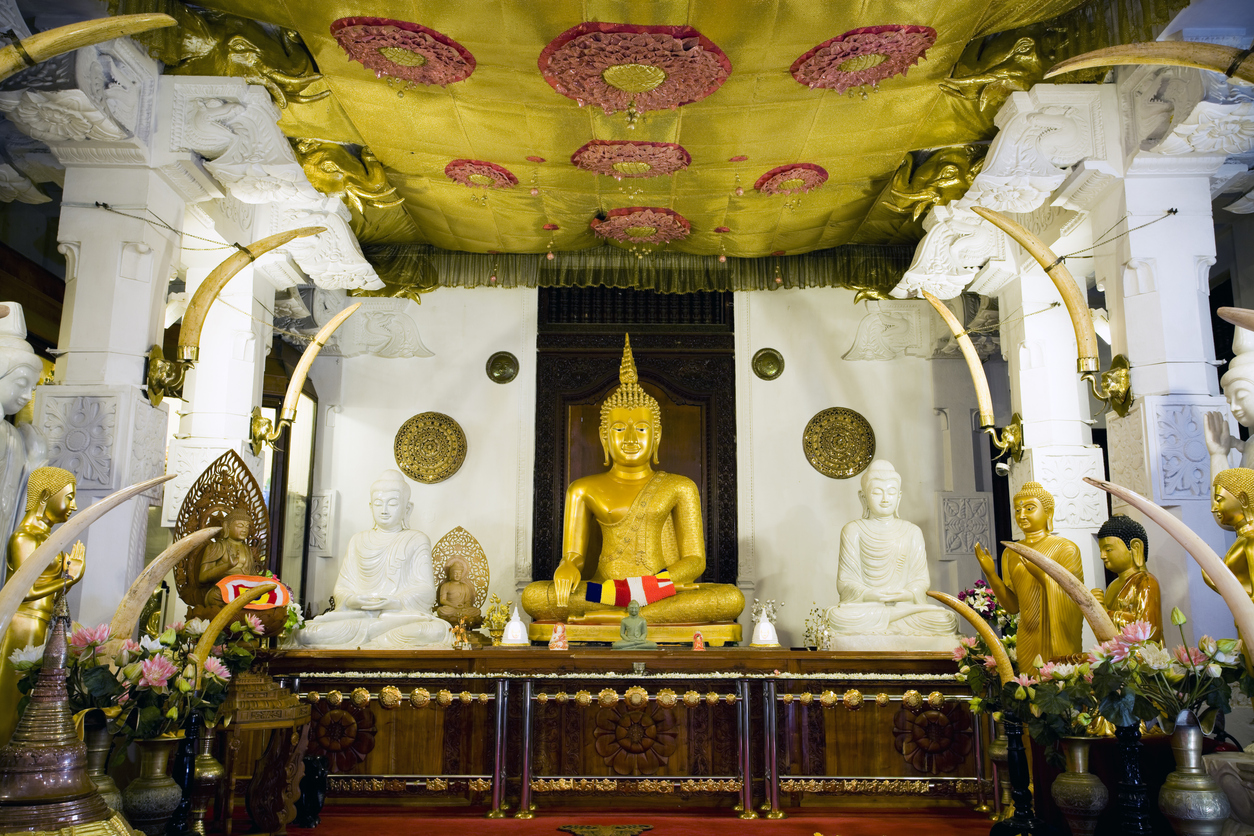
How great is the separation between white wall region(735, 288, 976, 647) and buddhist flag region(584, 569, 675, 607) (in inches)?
52.8

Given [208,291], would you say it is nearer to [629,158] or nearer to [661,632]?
[629,158]

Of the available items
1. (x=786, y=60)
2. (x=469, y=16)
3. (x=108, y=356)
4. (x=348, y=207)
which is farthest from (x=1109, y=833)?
(x=348, y=207)

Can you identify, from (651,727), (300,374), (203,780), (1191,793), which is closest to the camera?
(1191,793)

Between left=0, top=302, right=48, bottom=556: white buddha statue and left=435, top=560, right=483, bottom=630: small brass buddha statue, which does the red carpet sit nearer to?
left=0, top=302, right=48, bottom=556: white buddha statue

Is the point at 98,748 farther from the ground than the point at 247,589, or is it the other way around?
the point at 247,589

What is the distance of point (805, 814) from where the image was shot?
4426 millimetres

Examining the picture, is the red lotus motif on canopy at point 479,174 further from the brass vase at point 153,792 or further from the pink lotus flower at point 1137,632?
the pink lotus flower at point 1137,632

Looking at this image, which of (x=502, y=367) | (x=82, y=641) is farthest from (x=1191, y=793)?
(x=502, y=367)

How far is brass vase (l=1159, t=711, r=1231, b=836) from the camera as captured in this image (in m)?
2.65

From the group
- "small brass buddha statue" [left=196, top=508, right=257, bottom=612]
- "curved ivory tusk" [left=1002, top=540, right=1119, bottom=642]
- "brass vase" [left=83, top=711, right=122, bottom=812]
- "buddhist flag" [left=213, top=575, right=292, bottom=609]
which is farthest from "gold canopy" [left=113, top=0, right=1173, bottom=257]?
"brass vase" [left=83, top=711, right=122, bottom=812]

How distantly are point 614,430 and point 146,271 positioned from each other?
3.50m

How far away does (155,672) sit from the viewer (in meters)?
3.10

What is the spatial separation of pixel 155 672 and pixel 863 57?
3920 mm

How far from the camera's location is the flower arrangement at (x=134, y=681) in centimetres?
302
